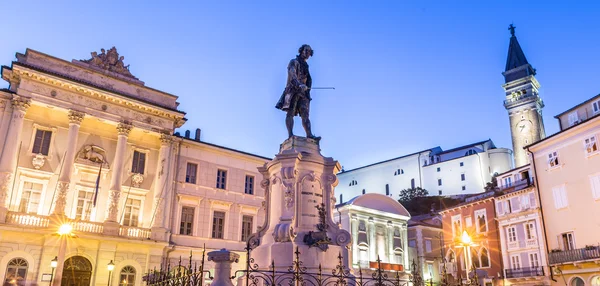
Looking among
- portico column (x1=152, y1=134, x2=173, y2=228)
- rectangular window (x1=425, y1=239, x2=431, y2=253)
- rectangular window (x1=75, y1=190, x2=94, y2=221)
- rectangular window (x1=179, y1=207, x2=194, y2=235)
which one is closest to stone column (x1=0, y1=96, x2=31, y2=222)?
rectangular window (x1=75, y1=190, x2=94, y2=221)

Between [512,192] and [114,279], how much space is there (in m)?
30.9

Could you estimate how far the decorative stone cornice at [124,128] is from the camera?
30047mm

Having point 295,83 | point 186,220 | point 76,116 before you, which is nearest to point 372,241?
point 186,220

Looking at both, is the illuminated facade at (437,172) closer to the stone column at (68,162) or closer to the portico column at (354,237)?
the portico column at (354,237)

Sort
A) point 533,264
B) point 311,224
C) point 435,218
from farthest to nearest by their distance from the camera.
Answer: point 435,218 → point 533,264 → point 311,224

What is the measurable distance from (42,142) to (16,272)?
817 cm

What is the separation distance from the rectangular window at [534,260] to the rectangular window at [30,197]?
35.0m

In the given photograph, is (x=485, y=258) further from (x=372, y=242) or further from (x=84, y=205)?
(x=84, y=205)

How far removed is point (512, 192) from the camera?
37.2m

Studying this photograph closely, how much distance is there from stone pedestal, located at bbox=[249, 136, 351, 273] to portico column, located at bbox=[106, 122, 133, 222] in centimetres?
1955

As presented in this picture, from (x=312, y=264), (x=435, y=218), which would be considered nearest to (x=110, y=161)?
(x=312, y=264)

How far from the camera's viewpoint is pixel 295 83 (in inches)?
498

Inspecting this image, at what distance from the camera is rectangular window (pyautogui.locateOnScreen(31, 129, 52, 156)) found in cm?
2820

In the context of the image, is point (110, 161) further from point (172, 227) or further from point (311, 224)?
point (311, 224)
